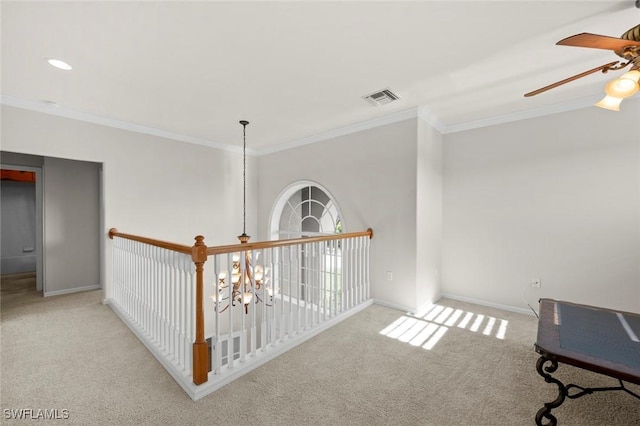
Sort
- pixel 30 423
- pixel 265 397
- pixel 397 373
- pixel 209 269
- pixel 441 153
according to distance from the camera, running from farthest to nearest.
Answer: pixel 209 269 → pixel 441 153 → pixel 397 373 → pixel 265 397 → pixel 30 423

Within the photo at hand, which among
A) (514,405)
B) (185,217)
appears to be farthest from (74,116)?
(514,405)

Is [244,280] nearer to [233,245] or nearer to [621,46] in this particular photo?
[233,245]

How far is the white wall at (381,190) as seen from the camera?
329cm

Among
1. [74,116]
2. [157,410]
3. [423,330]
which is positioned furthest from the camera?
[74,116]

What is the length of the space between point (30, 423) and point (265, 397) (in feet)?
4.28

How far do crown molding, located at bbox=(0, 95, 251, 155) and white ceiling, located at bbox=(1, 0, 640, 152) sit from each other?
0.02 m

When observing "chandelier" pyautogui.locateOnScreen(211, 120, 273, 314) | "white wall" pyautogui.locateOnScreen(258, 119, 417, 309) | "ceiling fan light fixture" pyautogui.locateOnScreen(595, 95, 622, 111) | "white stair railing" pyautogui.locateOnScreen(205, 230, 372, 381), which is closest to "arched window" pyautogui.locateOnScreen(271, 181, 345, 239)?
"white wall" pyautogui.locateOnScreen(258, 119, 417, 309)

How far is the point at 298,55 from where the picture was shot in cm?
214

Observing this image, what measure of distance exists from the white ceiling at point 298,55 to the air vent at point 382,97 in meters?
0.10

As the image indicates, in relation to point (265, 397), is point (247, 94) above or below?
above

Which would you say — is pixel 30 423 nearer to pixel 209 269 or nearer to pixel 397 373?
pixel 397 373

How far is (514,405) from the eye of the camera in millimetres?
1689

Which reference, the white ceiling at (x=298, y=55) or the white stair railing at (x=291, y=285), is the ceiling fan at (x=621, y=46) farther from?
the white stair railing at (x=291, y=285)

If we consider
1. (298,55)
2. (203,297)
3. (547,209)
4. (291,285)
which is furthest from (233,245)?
(547,209)
